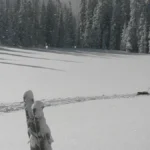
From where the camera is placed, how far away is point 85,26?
9356 centimetres

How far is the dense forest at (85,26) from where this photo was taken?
80.6 meters

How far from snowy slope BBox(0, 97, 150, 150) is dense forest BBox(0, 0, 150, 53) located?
63.6 m

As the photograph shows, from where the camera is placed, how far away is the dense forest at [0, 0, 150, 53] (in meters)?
80.6

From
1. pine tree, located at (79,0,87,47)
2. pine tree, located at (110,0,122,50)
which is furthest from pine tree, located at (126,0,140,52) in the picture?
pine tree, located at (79,0,87,47)

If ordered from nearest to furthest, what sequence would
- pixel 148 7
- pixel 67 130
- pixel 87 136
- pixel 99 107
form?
pixel 87 136, pixel 67 130, pixel 99 107, pixel 148 7

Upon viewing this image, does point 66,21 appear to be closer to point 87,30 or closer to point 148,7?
point 87,30

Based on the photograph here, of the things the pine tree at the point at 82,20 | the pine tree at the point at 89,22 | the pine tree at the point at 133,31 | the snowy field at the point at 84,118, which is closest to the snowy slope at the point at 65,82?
the snowy field at the point at 84,118

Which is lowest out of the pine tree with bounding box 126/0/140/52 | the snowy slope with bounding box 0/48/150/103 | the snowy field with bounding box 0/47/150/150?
the snowy slope with bounding box 0/48/150/103

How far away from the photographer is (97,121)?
1412 centimetres

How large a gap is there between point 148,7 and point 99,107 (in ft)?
229

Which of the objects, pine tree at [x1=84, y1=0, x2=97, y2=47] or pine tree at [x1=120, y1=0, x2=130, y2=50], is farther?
pine tree at [x1=84, y1=0, x2=97, y2=47]

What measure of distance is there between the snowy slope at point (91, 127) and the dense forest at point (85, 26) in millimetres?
63636

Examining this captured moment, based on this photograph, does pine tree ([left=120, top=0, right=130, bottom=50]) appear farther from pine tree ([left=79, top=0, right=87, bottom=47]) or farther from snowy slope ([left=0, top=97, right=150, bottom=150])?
snowy slope ([left=0, top=97, right=150, bottom=150])

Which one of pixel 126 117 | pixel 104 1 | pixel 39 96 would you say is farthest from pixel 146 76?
pixel 104 1
